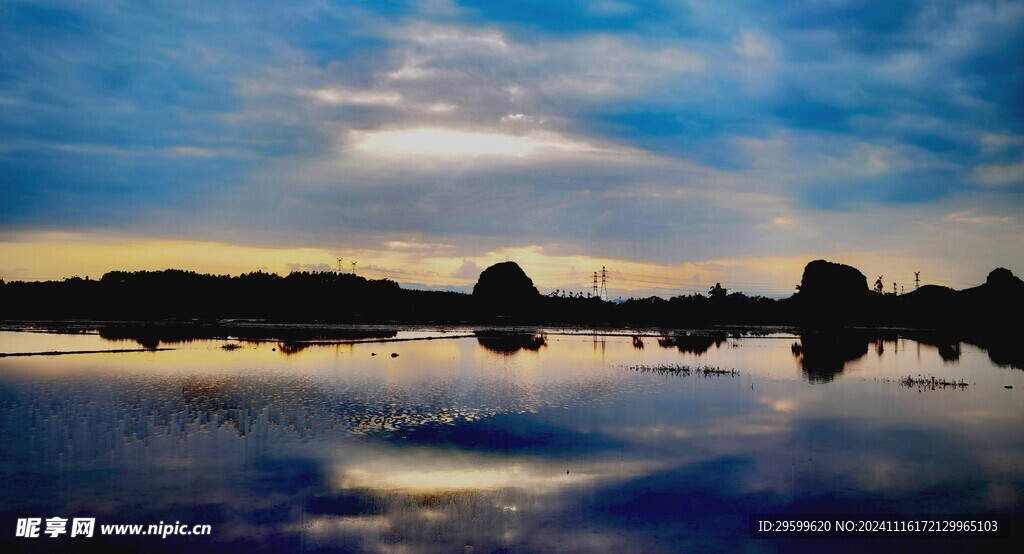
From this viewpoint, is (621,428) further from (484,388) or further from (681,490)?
(484,388)

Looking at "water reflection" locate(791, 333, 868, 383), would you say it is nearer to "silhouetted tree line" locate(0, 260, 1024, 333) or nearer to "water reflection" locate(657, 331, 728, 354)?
"water reflection" locate(657, 331, 728, 354)

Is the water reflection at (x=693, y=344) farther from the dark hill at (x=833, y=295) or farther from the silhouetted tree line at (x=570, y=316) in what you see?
the dark hill at (x=833, y=295)

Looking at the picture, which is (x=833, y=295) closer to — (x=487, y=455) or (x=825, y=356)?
(x=825, y=356)

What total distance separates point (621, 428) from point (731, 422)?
6.27 metres

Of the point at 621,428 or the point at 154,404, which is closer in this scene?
the point at 621,428

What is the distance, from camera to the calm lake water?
642 inches

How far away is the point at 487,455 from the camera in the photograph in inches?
930

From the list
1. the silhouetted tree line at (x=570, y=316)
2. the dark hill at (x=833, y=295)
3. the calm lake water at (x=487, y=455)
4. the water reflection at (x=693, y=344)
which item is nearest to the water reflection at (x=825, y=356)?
the calm lake water at (x=487, y=455)

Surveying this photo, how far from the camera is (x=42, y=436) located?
82.3 feet

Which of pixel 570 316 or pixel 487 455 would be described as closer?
pixel 487 455

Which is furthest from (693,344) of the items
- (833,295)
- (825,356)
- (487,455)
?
(833,295)

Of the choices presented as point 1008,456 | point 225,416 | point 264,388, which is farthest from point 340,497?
point 1008,456

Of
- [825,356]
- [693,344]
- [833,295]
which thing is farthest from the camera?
[833,295]

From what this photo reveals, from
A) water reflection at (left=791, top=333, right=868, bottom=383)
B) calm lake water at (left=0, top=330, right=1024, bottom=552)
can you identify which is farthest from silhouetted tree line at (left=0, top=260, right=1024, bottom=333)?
calm lake water at (left=0, top=330, right=1024, bottom=552)
